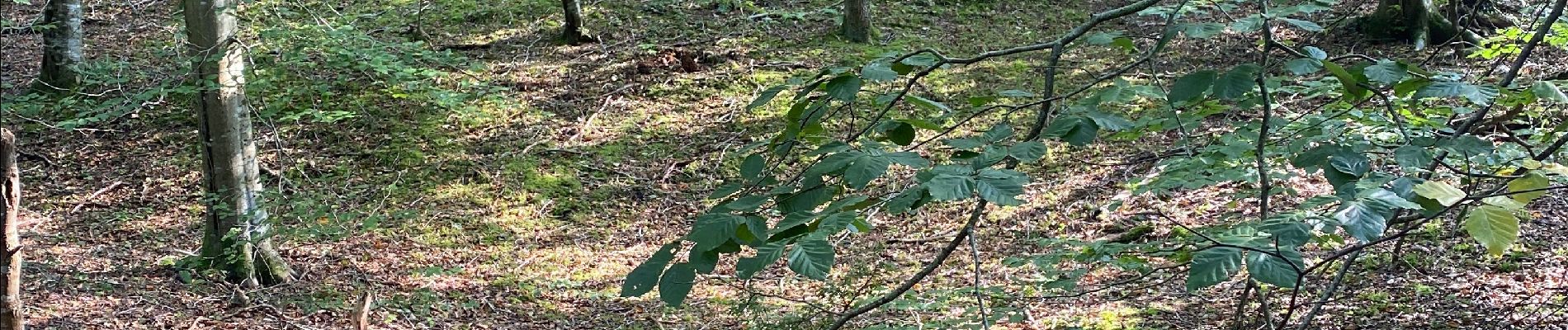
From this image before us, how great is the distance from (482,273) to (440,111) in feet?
8.34

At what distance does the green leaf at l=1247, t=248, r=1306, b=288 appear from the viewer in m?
1.30

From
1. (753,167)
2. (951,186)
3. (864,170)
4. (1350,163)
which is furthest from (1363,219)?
(753,167)

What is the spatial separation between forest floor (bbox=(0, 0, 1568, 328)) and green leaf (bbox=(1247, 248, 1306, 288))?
1.89 meters

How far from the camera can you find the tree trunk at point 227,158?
472 cm

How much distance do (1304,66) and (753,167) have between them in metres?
0.93

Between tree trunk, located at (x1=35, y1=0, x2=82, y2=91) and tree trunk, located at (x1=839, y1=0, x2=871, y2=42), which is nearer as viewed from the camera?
tree trunk, located at (x1=35, y1=0, x2=82, y2=91)

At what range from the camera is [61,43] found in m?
7.89

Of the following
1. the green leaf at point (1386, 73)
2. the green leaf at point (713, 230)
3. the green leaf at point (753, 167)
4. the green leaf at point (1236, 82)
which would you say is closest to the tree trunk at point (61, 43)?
the green leaf at point (753, 167)

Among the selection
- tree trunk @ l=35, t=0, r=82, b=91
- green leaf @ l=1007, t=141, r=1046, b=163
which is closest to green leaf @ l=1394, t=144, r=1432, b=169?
green leaf @ l=1007, t=141, r=1046, b=163

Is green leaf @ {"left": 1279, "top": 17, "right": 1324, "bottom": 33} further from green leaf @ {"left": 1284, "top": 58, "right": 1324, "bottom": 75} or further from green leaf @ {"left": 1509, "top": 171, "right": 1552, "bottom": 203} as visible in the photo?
green leaf @ {"left": 1509, "top": 171, "right": 1552, "bottom": 203}

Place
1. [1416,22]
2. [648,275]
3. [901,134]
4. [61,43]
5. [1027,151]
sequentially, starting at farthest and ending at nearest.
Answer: [1416,22] → [61,43] → [901,134] → [1027,151] → [648,275]

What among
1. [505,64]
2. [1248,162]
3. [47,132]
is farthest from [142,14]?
[1248,162]

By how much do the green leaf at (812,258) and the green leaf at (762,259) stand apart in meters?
0.02

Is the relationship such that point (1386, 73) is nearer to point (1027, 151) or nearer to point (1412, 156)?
point (1412, 156)
